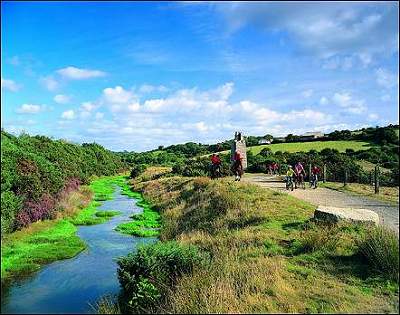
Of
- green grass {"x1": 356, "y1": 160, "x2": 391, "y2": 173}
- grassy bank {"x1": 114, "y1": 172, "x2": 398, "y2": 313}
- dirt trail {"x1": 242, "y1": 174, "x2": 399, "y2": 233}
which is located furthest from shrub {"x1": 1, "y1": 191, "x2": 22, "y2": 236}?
green grass {"x1": 356, "y1": 160, "x2": 391, "y2": 173}

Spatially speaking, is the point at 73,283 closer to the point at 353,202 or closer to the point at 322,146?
the point at 353,202

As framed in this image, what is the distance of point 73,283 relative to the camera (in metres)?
16.4

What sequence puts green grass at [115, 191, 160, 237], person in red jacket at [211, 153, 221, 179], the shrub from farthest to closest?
person in red jacket at [211, 153, 221, 179] < green grass at [115, 191, 160, 237] < the shrub

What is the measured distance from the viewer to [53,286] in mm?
15812

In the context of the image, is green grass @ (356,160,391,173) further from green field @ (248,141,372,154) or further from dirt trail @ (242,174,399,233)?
dirt trail @ (242,174,399,233)

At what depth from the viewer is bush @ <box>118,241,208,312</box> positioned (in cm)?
1400

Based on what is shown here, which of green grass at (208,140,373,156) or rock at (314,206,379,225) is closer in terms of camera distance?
rock at (314,206,379,225)

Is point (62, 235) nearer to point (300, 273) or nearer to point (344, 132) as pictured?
point (300, 273)

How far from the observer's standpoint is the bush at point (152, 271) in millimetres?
14000

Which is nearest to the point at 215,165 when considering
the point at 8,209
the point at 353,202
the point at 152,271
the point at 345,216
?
the point at 353,202

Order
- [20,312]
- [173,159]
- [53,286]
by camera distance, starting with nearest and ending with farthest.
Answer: [20,312], [53,286], [173,159]

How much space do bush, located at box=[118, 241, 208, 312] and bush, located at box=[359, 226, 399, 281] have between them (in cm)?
523

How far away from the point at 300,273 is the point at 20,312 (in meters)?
8.02

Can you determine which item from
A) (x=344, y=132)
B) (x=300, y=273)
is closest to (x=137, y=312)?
A: (x=300, y=273)
